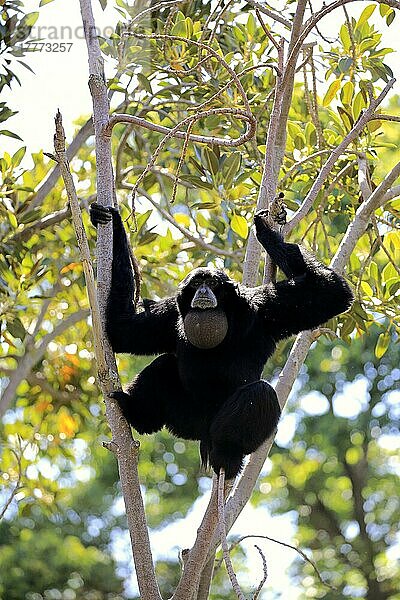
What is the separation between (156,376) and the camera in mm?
4988

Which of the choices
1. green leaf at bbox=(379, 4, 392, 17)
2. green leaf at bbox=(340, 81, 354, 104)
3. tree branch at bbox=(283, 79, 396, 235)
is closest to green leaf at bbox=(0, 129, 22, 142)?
green leaf at bbox=(340, 81, 354, 104)

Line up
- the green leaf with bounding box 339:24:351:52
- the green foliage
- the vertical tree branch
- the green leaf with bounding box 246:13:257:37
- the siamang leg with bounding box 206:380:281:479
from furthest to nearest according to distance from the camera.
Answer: the green foliage → the green leaf with bounding box 246:13:257:37 → the green leaf with bounding box 339:24:351:52 → the siamang leg with bounding box 206:380:281:479 → the vertical tree branch

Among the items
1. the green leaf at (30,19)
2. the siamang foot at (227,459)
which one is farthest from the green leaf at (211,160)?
the siamang foot at (227,459)

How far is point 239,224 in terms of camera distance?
19.1 feet

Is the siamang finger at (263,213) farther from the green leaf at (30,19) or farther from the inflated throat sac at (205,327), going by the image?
the green leaf at (30,19)

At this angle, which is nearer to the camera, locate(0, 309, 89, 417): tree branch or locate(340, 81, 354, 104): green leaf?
locate(340, 81, 354, 104): green leaf

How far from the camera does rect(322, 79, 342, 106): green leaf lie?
5.55 metres

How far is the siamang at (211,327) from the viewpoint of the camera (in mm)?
4672

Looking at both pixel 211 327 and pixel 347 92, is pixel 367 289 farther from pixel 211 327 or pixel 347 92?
pixel 211 327

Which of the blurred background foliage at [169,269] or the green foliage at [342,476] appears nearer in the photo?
the blurred background foliage at [169,269]

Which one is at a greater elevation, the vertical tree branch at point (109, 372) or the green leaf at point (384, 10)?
the green leaf at point (384, 10)

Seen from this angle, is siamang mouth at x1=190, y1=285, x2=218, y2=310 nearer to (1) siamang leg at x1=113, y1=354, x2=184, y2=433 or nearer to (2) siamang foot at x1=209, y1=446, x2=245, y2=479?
(1) siamang leg at x1=113, y1=354, x2=184, y2=433

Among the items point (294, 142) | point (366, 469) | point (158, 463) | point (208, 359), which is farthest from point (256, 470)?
Answer: point (366, 469)

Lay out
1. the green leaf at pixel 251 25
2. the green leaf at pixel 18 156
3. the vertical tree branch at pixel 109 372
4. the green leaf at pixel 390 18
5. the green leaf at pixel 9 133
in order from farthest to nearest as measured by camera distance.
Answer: the green leaf at pixel 18 156
the green leaf at pixel 251 25
the green leaf at pixel 9 133
the green leaf at pixel 390 18
the vertical tree branch at pixel 109 372
